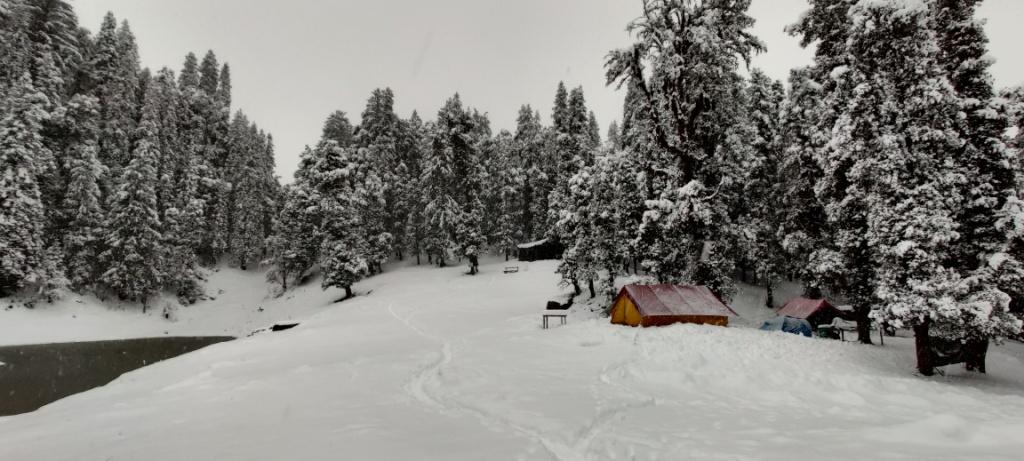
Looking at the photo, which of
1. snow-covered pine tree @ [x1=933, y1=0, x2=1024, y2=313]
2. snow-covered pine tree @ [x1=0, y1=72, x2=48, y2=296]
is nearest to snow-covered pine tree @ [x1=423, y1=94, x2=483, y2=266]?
snow-covered pine tree @ [x1=0, y1=72, x2=48, y2=296]

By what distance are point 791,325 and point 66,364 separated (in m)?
36.6

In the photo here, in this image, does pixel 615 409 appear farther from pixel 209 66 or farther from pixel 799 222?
pixel 209 66

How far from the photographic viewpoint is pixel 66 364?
23188mm

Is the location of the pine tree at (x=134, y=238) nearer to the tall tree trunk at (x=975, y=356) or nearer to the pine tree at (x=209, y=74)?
the pine tree at (x=209, y=74)

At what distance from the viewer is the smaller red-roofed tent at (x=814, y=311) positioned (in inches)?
1117

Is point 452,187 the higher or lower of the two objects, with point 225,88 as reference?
lower

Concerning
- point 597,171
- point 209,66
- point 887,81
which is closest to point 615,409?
point 887,81

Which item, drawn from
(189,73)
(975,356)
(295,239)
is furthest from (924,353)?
(189,73)

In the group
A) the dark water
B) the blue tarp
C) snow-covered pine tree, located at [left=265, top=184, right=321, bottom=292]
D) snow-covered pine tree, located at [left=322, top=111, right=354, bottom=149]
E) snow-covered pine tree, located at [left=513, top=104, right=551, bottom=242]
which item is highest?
snow-covered pine tree, located at [left=322, top=111, right=354, bottom=149]

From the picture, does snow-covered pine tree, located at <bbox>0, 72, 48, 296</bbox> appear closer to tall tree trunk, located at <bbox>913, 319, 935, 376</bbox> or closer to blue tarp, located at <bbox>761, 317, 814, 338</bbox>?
blue tarp, located at <bbox>761, 317, 814, 338</bbox>

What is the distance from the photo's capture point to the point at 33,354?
25.8 m

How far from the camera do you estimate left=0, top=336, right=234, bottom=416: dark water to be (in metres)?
16.9

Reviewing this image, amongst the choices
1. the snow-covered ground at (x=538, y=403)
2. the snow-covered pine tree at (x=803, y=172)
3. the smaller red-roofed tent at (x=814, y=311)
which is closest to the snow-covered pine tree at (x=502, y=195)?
the snow-covered pine tree at (x=803, y=172)

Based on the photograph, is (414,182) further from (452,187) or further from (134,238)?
(134,238)
